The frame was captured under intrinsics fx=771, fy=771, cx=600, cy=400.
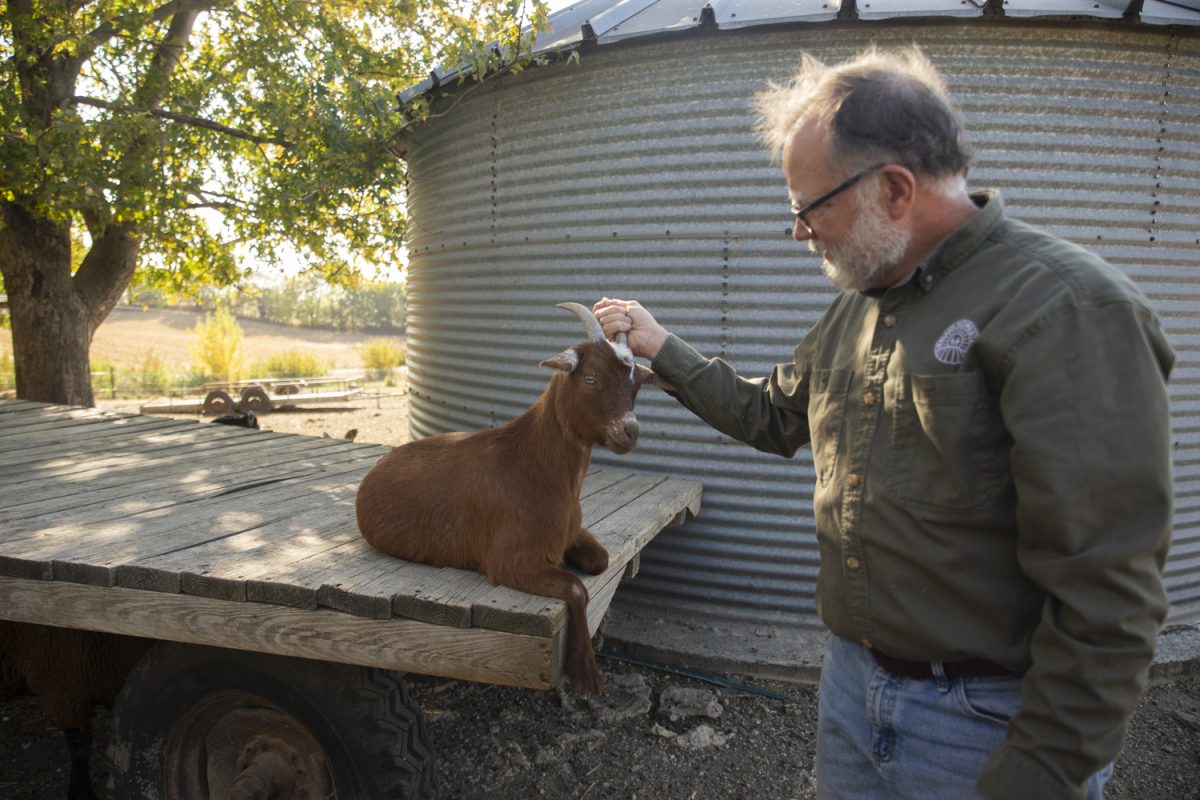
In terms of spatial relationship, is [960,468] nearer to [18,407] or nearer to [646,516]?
[646,516]

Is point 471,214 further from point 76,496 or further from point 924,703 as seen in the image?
point 924,703

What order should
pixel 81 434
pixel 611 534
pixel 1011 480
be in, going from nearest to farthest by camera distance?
1. pixel 1011 480
2. pixel 611 534
3. pixel 81 434

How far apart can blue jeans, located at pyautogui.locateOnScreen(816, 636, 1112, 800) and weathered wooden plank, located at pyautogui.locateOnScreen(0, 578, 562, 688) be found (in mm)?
991

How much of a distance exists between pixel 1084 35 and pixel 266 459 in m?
5.95

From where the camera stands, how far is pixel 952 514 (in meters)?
1.63

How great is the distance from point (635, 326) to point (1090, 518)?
5.41ft

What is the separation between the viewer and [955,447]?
1.59m

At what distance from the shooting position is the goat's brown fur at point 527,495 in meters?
2.83

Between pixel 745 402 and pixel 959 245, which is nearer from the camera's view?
pixel 959 245

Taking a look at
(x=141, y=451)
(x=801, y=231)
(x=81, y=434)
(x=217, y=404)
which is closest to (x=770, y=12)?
(x=801, y=231)

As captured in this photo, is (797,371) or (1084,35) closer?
(797,371)

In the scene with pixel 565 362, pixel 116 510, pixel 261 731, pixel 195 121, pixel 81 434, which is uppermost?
pixel 195 121

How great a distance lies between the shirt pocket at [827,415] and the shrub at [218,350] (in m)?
23.1

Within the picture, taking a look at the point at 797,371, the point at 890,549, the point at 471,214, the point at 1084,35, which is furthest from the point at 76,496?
the point at 1084,35
